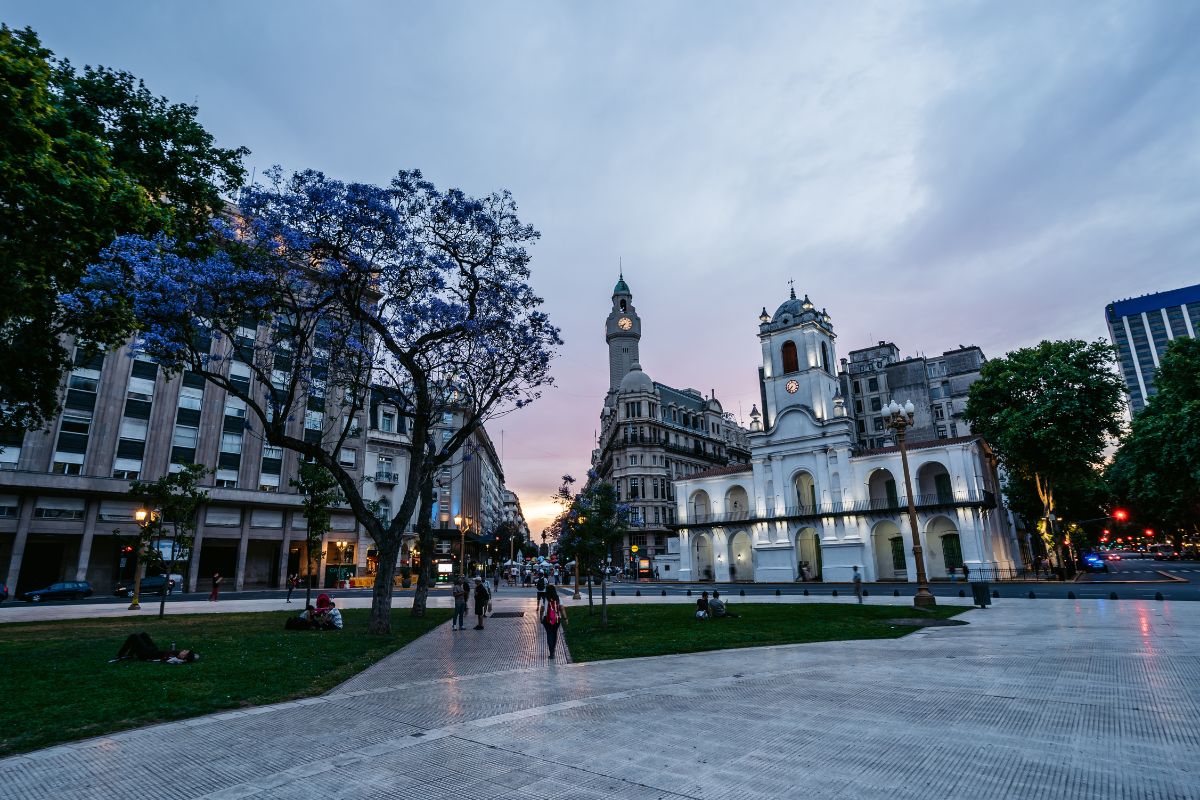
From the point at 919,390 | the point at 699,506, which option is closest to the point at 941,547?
the point at 699,506

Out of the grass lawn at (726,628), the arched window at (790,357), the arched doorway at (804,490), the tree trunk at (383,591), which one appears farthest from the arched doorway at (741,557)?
the tree trunk at (383,591)

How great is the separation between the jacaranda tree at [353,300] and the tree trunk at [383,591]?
0.14 ft

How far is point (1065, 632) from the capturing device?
14.2m

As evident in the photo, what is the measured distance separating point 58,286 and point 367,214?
8.15 m

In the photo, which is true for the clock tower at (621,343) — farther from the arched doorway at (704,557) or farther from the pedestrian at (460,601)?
the pedestrian at (460,601)

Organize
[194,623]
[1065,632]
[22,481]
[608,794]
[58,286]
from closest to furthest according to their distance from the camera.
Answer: [608,794] → [1065,632] → [58,286] → [194,623] → [22,481]

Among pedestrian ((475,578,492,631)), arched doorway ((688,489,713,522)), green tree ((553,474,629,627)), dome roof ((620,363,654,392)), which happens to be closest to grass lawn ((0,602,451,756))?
pedestrian ((475,578,492,631))

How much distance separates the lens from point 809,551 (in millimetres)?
48469

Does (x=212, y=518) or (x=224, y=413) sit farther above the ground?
(x=224, y=413)

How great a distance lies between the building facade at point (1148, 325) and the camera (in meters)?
172

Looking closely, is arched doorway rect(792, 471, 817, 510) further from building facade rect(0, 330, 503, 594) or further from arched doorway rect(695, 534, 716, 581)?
building facade rect(0, 330, 503, 594)

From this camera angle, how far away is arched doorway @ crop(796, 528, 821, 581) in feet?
155

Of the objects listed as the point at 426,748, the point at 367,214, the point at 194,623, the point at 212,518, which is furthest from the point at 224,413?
the point at 426,748

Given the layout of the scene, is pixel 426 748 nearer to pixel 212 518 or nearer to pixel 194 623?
pixel 194 623
